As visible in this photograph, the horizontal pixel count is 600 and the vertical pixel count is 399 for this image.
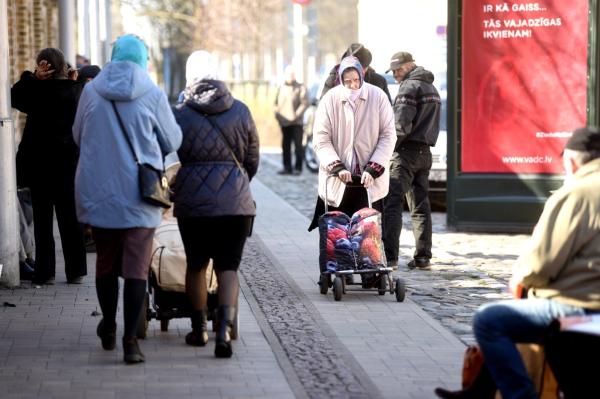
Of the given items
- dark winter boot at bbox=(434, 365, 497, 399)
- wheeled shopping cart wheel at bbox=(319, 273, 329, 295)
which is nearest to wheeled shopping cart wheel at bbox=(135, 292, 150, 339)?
wheeled shopping cart wheel at bbox=(319, 273, 329, 295)

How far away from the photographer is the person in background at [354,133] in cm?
1051

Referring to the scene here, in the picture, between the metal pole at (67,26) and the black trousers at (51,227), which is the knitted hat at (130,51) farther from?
the metal pole at (67,26)

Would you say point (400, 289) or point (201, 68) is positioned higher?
point (201, 68)

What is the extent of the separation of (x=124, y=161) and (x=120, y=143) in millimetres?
100

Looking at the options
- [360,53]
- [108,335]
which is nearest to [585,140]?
[108,335]

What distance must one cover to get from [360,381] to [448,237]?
7717 mm

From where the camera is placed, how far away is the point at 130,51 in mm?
7852

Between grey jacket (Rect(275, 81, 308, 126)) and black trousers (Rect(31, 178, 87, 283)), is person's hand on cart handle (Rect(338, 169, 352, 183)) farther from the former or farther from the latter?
grey jacket (Rect(275, 81, 308, 126))

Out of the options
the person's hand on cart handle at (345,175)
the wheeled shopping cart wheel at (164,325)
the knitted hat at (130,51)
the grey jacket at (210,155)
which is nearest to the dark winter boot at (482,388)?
the grey jacket at (210,155)

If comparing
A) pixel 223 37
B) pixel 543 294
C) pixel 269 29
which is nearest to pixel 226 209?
pixel 543 294

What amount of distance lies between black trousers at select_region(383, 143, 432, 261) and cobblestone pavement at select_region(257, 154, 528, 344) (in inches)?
10.4

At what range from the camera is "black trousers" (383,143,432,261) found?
38.4 feet

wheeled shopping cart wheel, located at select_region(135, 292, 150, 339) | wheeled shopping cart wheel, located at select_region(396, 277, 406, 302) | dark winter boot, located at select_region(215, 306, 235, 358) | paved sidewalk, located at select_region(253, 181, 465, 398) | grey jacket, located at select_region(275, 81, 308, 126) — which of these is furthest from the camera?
grey jacket, located at select_region(275, 81, 308, 126)

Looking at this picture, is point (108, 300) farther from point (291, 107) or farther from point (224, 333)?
point (291, 107)
